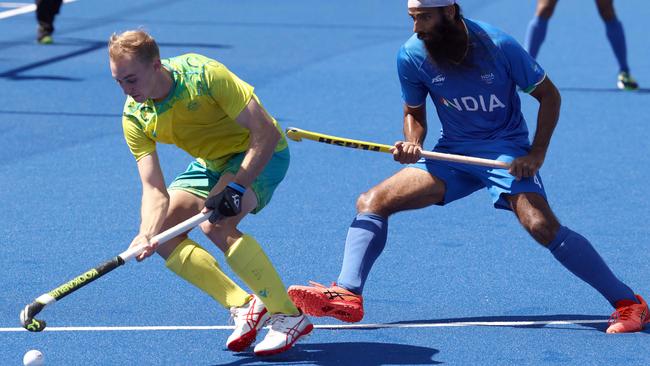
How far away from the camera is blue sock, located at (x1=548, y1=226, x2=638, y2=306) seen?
4.96 m

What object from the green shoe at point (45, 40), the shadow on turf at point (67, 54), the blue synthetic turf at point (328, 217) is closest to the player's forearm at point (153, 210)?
the blue synthetic turf at point (328, 217)

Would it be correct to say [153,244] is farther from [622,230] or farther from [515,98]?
A: [622,230]

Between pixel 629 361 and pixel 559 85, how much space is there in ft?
20.8

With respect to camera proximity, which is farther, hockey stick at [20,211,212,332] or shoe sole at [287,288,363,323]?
shoe sole at [287,288,363,323]

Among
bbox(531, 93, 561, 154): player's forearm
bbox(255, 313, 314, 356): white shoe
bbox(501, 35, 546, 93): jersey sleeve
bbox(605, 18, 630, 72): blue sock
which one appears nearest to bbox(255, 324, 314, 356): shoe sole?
bbox(255, 313, 314, 356): white shoe

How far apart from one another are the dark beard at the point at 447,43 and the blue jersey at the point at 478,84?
0.10 ft

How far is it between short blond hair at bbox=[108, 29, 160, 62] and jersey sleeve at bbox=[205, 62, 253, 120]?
0.26 metres

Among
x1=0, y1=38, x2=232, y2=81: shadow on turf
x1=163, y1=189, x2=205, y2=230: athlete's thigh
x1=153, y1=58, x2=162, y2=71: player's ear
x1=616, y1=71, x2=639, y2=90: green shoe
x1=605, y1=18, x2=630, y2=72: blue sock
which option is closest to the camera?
x1=153, y1=58, x2=162, y2=71: player's ear

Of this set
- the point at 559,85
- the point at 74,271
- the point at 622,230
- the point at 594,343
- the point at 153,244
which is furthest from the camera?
the point at 559,85

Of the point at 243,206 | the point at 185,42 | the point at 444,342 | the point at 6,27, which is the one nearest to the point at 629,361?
the point at 444,342

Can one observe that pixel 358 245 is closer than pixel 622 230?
Yes

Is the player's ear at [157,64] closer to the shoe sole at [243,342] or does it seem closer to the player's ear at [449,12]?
the shoe sole at [243,342]

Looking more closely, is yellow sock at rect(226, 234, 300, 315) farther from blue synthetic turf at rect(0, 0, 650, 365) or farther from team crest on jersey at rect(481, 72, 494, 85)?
team crest on jersey at rect(481, 72, 494, 85)

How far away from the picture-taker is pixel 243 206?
15.6ft
